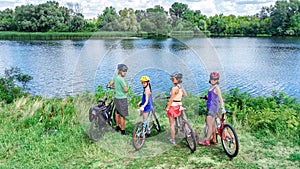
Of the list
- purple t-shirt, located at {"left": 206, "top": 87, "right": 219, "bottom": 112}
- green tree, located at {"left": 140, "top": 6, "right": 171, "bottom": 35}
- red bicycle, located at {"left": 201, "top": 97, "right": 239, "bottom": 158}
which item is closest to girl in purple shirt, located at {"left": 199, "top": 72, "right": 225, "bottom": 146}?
purple t-shirt, located at {"left": 206, "top": 87, "right": 219, "bottom": 112}

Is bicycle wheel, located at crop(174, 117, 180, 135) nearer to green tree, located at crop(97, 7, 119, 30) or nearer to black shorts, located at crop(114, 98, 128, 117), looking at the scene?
black shorts, located at crop(114, 98, 128, 117)

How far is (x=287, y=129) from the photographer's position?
5684 millimetres

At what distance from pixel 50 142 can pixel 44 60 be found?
69.8 feet

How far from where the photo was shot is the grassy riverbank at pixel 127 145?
4.45 m

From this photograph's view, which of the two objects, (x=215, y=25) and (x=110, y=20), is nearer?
(x=110, y=20)

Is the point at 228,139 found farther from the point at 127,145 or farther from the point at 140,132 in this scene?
the point at 127,145

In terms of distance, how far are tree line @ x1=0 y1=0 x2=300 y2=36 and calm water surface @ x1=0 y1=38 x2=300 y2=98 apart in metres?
0.35

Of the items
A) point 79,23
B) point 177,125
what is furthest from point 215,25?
point 177,125

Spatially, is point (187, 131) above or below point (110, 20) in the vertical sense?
below

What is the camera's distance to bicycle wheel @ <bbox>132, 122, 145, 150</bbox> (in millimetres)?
4863

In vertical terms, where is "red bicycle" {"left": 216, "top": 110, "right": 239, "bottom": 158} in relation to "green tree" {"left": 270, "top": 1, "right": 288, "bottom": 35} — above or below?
below

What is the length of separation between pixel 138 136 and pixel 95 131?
2.83 feet

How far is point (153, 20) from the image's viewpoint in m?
5.97

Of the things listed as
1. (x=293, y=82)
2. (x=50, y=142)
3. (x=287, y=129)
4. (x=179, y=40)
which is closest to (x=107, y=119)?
(x=50, y=142)
